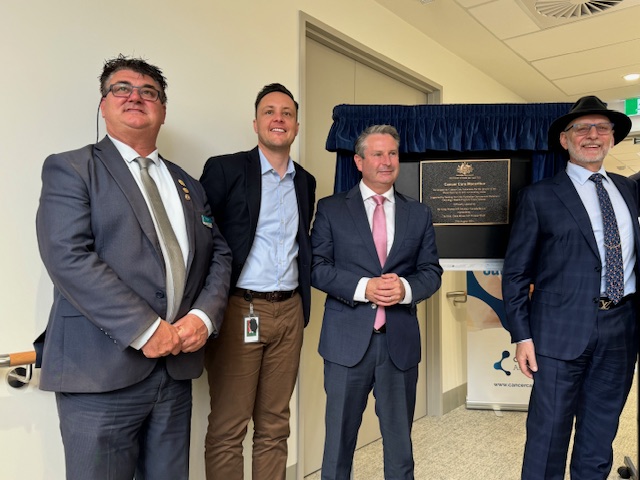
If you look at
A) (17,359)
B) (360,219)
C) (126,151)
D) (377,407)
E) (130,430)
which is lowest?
(377,407)

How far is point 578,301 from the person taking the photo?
1.80 m

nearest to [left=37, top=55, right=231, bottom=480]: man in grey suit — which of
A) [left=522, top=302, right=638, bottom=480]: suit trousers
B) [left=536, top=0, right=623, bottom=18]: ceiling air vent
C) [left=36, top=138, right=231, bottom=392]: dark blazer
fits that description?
[left=36, top=138, right=231, bottom=392]: dark blazer

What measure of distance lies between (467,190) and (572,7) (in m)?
1.56

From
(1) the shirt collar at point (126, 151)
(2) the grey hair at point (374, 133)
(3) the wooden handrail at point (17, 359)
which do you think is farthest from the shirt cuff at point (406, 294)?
(3) the wooden handrail at point (17, 359)

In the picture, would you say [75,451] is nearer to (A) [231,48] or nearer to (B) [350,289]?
(B) [350,289]

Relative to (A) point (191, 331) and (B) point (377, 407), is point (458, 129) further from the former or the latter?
(A) point (191, 331)

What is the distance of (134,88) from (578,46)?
348cm

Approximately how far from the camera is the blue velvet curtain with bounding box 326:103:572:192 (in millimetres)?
2336

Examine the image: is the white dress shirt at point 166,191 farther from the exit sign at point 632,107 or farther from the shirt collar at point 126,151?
the exit sign at point 632,107

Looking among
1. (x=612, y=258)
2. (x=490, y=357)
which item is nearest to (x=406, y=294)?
(x=612, y=258)

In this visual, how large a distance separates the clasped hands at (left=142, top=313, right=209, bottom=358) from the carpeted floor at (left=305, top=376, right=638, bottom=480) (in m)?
1.64

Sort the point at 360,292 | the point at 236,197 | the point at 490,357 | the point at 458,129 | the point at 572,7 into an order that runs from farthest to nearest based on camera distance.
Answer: the point at 490,357 → the point at 572,7 → the point at 458,129 → the point at 236,197 → the point at 360,292

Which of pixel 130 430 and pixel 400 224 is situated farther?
pixel 400 224

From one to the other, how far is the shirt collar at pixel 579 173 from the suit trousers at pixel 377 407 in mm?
1043
